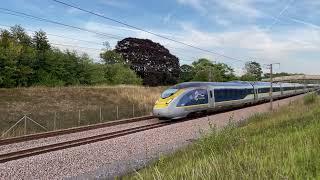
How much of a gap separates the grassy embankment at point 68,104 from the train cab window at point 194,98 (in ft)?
22.7

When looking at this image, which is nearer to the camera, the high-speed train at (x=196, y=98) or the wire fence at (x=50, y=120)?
the wire fence at (x=50, y=120)

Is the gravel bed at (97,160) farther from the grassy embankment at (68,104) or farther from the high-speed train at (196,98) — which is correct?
the grassy embankment at (68,104)

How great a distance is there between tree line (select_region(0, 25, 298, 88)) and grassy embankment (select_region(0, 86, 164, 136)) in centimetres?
345

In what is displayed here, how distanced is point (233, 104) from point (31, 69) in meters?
24.3

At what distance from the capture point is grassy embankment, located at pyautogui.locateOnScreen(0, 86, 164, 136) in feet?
96.9

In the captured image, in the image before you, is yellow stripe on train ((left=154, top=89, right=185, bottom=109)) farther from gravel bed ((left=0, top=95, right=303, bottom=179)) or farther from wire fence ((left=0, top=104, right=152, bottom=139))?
gravel bed ((left=0, top=95, right=303, bottom=179))

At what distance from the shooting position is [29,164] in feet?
42.6

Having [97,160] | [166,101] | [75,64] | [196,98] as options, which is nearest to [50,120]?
[166,101]

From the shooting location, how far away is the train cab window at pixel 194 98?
2756 centimetres

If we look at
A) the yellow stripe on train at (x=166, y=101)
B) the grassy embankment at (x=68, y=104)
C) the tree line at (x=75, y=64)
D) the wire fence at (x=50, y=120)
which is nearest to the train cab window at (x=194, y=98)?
the yellow stripe on train at (x=166, y=101)

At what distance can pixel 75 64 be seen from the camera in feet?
181

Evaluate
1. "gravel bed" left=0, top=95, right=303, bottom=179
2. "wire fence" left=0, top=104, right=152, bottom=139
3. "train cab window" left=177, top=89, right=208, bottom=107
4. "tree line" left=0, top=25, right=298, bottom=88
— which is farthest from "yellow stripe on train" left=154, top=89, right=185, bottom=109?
"tree line" left=0, top=25, right=298, bottom=88

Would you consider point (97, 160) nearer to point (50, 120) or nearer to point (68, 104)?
point (50, 120)

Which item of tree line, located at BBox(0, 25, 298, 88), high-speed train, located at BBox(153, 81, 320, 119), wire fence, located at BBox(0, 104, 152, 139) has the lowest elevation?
wire fence, located at BBox(0, 104, 152, 139)
